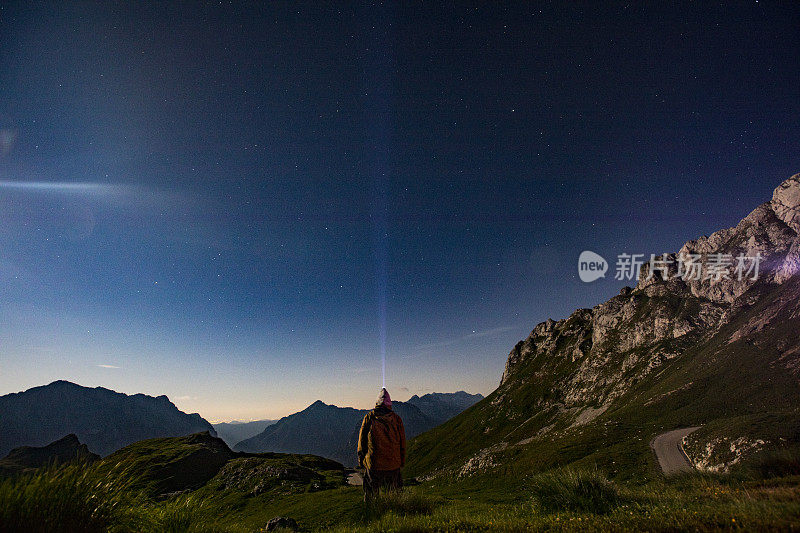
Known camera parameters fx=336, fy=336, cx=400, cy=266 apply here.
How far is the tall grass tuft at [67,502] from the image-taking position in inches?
212

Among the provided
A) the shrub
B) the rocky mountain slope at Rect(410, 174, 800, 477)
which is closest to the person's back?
the shrub

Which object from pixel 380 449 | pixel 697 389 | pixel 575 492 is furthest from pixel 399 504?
pixel 697 389

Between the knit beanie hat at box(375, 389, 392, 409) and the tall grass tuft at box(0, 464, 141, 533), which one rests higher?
the knit beanie hat at box(375, 389, 392, 409)

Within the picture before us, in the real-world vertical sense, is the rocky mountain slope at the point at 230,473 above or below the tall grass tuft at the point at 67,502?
below

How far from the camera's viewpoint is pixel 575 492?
400 inches

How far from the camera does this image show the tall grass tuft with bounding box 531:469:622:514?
9.54 m

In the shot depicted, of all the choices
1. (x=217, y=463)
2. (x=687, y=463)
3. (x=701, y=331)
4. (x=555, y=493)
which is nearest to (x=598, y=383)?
(x=701, y=331)

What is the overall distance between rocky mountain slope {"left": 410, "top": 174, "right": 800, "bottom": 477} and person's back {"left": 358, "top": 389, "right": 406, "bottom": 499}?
3101 inches

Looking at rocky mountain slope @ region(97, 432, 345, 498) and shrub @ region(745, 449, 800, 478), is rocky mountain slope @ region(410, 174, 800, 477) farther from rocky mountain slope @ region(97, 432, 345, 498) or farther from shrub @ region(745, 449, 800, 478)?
shrub @ region(745, 449, 800, 478)

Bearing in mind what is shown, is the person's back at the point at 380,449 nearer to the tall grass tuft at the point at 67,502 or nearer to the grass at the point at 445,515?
the grass at the point at 445,515

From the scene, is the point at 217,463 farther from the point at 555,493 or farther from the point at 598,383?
the point at 598,383

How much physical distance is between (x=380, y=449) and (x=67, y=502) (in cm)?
891

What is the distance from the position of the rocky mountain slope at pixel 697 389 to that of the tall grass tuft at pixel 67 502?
87.6m

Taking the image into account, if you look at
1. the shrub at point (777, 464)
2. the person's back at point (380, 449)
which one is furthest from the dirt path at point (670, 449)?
the person's back at point (380, 449)
